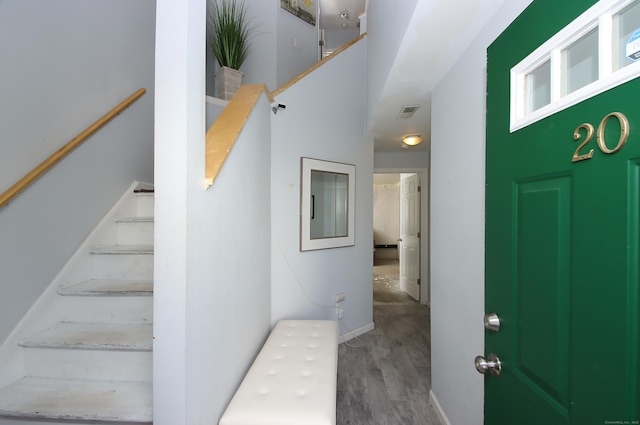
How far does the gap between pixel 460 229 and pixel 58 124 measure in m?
2.61

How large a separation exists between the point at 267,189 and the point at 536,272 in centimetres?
183

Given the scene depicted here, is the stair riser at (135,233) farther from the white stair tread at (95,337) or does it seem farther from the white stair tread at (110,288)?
the white stair tread at (95,337)

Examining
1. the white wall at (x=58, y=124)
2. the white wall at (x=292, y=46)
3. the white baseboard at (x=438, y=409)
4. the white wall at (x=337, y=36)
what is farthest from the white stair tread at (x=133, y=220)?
the white wall at (x=337, y=36)

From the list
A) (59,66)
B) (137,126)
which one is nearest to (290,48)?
(137,126)

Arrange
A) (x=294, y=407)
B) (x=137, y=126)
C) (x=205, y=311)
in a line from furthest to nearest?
(x=137, y=126), (x=294, y=407), (x=205, y=311)

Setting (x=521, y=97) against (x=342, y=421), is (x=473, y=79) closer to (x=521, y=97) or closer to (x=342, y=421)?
(x=521, y=97)

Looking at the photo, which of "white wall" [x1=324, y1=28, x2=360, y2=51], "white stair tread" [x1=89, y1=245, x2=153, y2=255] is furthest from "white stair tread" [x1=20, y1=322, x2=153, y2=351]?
"white wall" [x1=324, y1=28, x2=360, y2=51]

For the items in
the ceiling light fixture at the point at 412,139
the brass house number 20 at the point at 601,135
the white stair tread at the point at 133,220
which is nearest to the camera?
the brass house number 20 at the point at 601,135

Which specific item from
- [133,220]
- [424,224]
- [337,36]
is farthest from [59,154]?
[337,36]

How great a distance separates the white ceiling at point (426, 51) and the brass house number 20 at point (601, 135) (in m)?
0.86

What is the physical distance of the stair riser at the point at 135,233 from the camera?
1965mm

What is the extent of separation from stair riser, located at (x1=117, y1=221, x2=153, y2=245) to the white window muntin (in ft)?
7.42

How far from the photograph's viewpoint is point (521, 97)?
32.8 inches

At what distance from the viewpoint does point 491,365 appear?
900 millimetres
